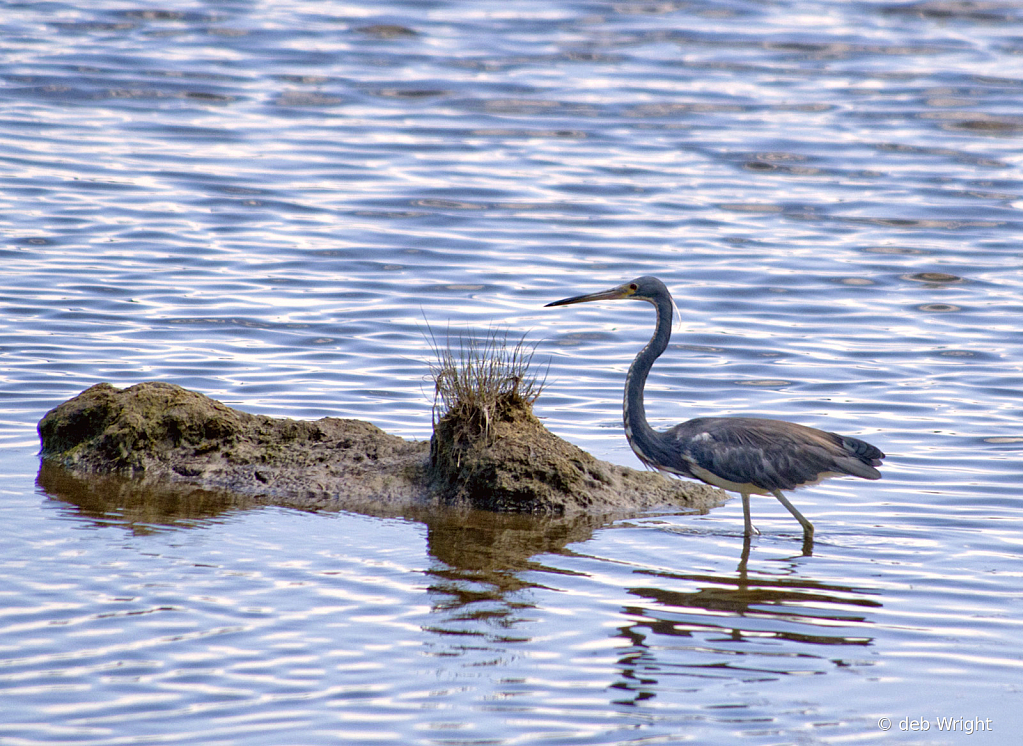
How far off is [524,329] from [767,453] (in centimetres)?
518

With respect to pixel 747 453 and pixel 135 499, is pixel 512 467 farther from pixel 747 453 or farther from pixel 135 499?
pixel 135 499

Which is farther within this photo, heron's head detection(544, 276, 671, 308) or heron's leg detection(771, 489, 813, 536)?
heron's head detection(544, 276, 671, 308)

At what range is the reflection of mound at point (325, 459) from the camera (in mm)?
7656

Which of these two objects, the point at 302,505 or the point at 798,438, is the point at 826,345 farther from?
the point at 302,505

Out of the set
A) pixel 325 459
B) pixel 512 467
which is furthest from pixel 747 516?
pixel 325 459

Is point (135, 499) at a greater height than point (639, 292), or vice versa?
point (639, 292)

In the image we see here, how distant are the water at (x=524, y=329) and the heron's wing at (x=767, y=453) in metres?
0.40

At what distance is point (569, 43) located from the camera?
2631 cm

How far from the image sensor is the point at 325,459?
26.4ft

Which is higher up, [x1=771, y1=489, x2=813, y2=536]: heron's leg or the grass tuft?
the grass tuft

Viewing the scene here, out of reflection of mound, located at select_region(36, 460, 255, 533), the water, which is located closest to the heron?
the water

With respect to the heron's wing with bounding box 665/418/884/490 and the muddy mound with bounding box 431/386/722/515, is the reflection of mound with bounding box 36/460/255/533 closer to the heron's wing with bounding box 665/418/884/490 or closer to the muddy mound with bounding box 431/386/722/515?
the muddy mound with bounding box 431/386/722/515

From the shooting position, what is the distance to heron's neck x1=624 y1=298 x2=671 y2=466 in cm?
787

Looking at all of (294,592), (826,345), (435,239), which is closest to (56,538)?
(294,592)
